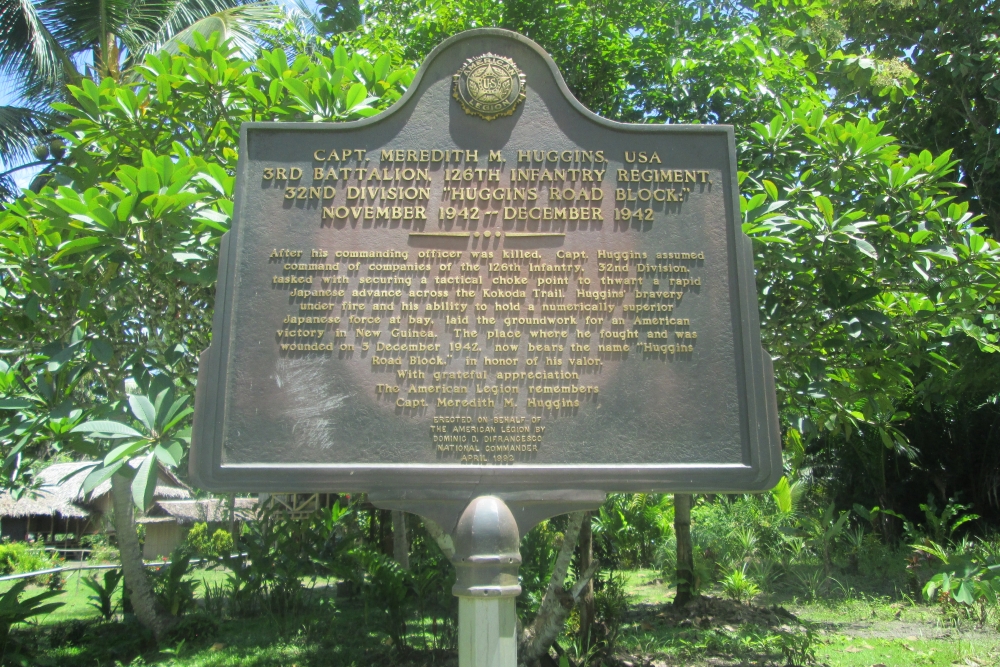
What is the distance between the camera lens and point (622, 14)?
336 inches

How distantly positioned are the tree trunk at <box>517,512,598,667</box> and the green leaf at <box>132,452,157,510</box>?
3572 millimetres

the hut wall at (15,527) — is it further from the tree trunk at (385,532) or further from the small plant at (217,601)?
the small plant at (217,601)

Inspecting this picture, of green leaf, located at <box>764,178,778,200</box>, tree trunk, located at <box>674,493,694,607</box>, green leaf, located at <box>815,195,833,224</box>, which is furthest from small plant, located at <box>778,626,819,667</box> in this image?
green leaf, located at <box>764,178,778,200</box>

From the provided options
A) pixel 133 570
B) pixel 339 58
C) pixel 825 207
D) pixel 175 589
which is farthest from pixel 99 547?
pixel 825 207

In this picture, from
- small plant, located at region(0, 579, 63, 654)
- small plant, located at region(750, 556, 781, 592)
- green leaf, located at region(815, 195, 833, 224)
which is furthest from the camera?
small plant, located at region(750, 556, 781, 592)

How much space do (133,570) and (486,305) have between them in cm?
639

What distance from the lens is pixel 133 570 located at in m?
8.23

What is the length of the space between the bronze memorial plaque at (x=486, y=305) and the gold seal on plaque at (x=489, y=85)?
0.5 inches

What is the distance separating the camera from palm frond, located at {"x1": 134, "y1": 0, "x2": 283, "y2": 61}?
1511 centimetres

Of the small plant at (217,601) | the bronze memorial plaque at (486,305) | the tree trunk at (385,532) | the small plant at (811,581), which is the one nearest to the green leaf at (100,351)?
the bronze memorial plaque at (486,305)

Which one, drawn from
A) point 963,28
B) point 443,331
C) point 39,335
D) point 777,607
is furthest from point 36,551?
point 963,28

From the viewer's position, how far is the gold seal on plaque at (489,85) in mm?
4035

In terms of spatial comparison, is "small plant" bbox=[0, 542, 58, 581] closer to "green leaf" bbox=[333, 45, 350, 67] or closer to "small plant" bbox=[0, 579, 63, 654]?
"small plant" bbox=[0, 579, 63, 654]

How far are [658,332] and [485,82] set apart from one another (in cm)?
157
